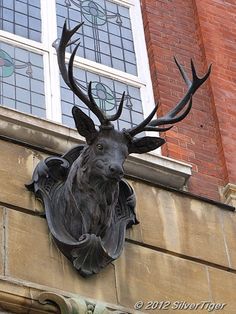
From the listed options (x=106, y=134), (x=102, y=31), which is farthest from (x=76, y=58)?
(x=106, y=134)

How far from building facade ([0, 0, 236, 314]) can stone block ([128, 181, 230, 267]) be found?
12 mm

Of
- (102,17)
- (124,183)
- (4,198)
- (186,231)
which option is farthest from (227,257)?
(102,17)

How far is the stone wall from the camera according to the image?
33.1 feet

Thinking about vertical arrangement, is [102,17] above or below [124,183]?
above

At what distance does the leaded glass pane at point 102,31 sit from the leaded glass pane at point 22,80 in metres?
0.70

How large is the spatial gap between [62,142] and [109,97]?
1.72 metres

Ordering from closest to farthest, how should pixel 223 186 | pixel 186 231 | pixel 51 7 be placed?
pixel 186 231
pixel 223 186
pixel 51 7

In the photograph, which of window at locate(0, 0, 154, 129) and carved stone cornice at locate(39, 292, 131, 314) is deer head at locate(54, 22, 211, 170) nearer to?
carved stone cornice at locate(39, 292, 131, 314)

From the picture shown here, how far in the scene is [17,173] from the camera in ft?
35.5

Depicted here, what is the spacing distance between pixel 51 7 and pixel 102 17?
68cm

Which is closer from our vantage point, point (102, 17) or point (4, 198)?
point (4, 198)

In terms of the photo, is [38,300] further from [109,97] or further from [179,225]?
[109,97]

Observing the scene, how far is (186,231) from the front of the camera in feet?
37.3

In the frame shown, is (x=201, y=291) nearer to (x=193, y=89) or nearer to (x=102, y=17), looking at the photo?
(x=193, y=89)
